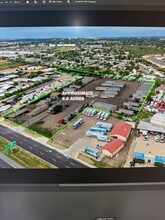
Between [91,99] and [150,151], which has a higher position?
[91,99]

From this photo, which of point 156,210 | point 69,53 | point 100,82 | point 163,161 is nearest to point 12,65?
point 69,53

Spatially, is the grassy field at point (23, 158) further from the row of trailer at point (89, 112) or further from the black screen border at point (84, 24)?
the row of trailer at point (89, 112)

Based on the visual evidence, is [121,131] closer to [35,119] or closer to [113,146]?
[113,146]

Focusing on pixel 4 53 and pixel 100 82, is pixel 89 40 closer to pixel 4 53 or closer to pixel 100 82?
pixel 100 82

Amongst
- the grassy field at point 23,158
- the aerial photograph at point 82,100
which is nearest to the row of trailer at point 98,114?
the aerial photograph at point 82,100

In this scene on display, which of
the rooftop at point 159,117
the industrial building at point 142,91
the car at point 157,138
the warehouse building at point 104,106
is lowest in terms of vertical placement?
the car at point 157,138

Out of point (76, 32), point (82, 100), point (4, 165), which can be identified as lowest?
point (4, 165)

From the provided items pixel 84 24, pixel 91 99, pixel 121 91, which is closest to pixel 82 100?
pixel 91 99

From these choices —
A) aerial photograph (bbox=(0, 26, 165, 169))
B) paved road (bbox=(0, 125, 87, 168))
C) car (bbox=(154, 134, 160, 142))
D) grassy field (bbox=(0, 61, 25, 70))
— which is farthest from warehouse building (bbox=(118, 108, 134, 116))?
grassy field (bbox=(0, 61, 25, 70))
